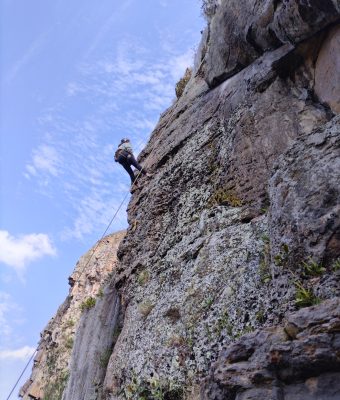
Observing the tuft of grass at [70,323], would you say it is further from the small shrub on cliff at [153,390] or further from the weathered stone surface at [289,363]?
the weathered stone surface at [289,363]

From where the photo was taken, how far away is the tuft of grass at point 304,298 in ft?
15.5

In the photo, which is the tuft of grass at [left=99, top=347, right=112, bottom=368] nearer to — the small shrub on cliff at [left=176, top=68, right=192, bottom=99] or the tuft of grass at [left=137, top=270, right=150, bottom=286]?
the tuft of grass at [left=137, top=270, right=150, bottom=286]

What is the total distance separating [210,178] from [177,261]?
214cm

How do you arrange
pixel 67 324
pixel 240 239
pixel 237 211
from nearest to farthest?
pixel 240 239 → pixel 237 211 → pixel 67 324

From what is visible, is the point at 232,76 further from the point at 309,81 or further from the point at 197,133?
the point at 309,81

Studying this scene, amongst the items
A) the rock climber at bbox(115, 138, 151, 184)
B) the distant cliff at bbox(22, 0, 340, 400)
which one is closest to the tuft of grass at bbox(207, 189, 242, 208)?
the distant cliff at bbox(22, 0, 340, 400)

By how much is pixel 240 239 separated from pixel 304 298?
2567mm

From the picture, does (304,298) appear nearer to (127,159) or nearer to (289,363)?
(289,363)

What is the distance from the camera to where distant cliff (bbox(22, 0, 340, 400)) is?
4301mm

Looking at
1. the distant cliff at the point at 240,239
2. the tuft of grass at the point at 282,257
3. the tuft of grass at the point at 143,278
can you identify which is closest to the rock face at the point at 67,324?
the distant cliff at the point at 240,239

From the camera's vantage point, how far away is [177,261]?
864 centimetres

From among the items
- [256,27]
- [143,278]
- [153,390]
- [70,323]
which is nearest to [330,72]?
[256,27]

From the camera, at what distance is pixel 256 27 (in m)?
10.0

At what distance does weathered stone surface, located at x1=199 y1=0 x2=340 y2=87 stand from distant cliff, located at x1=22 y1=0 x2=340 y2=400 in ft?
0.13
